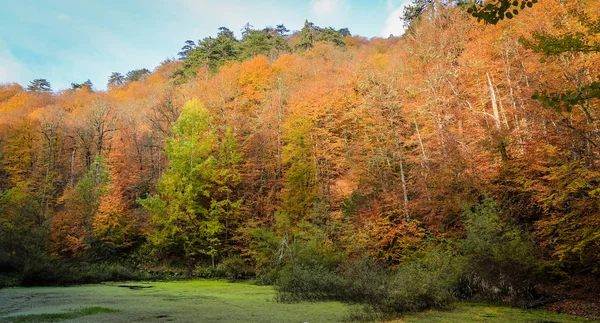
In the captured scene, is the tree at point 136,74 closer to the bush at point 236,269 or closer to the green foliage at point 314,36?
the green foliage at point 314,36

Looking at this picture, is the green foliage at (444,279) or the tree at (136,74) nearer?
the green foliage at (444,279)

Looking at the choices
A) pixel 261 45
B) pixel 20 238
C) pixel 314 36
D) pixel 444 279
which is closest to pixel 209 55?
pixel 261 45

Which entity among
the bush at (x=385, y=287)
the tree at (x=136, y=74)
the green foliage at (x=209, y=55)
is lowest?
the bush at (x=385, y=287)

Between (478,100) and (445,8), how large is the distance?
22.7ft

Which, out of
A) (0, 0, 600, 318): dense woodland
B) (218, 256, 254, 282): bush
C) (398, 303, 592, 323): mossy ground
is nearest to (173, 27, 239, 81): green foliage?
(0, 0, 600, 318): dense woodland

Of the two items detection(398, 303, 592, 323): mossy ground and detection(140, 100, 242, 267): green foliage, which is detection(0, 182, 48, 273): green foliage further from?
detection(398, 303, 592, 323): mossy ground

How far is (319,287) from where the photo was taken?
420 inches

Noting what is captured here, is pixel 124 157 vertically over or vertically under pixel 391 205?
over

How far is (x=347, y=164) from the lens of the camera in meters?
21.3

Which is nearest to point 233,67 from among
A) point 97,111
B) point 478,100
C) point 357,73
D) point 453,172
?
point 97,111

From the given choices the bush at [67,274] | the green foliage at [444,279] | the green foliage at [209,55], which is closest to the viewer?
the green foliage at [444,279]

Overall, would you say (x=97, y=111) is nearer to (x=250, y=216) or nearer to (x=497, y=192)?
(x=250, y=216)

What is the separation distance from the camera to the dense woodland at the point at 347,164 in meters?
10.9

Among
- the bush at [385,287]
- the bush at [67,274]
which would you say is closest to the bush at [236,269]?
the bush at [67,274]
